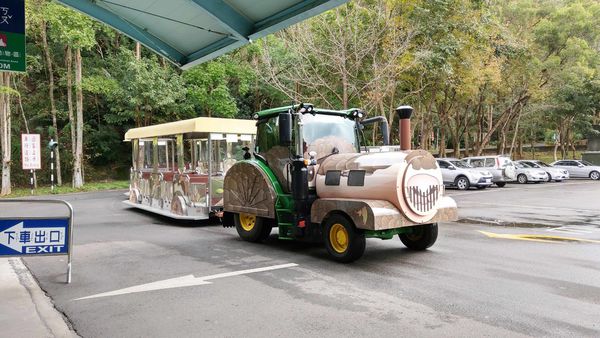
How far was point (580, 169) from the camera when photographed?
106 ft

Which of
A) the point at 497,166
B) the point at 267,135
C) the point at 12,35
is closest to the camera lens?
the point at 12,35

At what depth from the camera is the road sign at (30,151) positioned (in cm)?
2328

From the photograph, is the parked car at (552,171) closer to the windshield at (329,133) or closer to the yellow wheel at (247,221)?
the windshield at (329,133)

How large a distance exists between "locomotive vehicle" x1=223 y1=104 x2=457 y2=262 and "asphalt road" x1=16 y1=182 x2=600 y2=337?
18.8 inches

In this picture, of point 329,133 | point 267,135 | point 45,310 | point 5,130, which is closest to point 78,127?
point 5,130

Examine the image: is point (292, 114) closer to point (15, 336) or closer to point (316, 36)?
point (15, 336)

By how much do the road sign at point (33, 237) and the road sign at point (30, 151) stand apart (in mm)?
19880

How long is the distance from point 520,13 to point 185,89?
21900 mm

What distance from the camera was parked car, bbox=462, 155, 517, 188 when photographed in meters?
25.1

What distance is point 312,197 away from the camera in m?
8.11

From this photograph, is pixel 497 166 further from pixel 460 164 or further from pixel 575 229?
pixel 575 229

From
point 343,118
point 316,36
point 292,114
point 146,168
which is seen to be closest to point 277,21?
point 292,114

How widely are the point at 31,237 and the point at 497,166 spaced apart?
23648 mm

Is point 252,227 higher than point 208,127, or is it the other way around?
point 208,127
